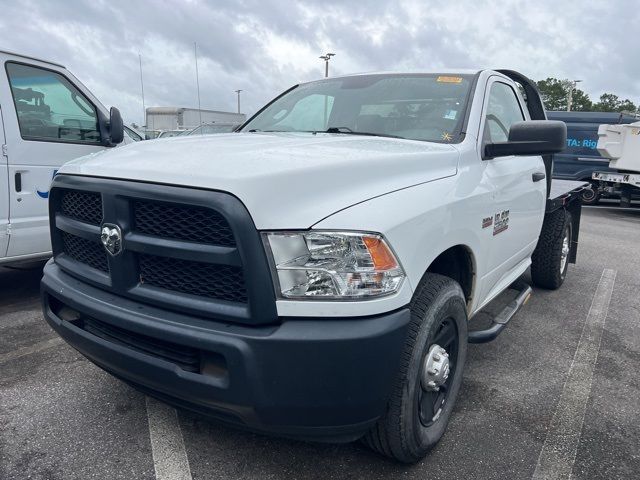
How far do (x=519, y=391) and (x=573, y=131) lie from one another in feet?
39.7

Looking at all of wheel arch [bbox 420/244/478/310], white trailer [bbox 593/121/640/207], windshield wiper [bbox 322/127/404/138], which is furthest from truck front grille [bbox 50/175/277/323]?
white trailer [bbox 593/121/640/207]

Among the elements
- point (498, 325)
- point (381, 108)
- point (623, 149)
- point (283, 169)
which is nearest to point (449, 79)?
point (381, 108)

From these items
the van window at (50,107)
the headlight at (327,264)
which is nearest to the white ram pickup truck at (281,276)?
the headlight at (327,264)

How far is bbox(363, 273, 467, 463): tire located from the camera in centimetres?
206

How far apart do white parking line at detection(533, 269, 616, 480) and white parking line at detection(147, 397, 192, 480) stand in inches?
62.7

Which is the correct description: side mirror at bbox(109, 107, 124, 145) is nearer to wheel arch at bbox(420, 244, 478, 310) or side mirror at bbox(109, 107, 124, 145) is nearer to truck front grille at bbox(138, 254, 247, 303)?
truck front grille at bbox(138, 254, 247, 303)

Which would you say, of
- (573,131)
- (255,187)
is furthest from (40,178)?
(573,131)

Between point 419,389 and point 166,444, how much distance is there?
1.24 m

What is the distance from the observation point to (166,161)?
206 centimetres

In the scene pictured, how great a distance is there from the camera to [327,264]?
1.82 meters

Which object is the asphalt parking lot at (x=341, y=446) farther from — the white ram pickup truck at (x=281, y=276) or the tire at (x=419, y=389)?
the white ram pickup truck at (x=281, y=276)

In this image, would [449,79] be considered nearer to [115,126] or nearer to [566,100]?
[115,126]

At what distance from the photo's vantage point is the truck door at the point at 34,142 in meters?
4.06

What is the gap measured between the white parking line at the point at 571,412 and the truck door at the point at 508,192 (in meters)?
0.75
